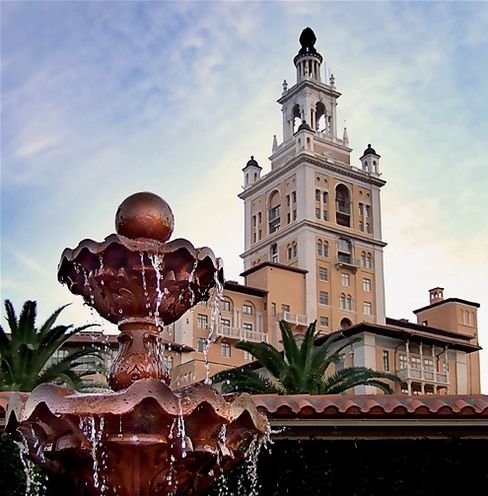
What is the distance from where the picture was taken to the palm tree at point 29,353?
1952 centimetres

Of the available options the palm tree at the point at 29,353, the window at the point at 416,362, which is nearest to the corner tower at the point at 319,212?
the window at the point at 416,362

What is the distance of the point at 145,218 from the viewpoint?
17.4ft

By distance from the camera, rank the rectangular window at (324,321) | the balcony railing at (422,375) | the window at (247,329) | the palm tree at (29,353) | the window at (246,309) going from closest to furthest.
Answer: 1. the palm tree at (29,353)
2. the balcony railing at (422,375)
3. the window at (247,329)
4. the window at (246,309)
5. the rectangular window at (324,321)

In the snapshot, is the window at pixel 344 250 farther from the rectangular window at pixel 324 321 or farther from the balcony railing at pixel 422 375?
the balcony railing at pixel 422 375

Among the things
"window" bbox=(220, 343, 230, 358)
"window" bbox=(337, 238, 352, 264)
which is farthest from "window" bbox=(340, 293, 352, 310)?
"window" bbox=(220, 343, 230, 358)

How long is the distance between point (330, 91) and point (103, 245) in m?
75.2

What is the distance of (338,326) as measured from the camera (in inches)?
2638

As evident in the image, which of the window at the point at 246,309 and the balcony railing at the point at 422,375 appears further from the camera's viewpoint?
the window at the point at 246,309

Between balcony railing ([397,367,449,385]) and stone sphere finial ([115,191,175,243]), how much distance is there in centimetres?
4684

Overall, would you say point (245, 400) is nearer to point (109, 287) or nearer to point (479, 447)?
point (109, 287)

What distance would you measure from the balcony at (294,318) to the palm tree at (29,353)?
138 feet

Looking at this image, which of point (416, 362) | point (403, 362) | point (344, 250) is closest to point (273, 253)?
point (344, 250)

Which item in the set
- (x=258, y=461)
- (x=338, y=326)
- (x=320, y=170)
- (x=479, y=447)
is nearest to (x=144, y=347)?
(x=258, y=461)

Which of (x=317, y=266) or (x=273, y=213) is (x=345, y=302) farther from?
(x=273, y=213)
